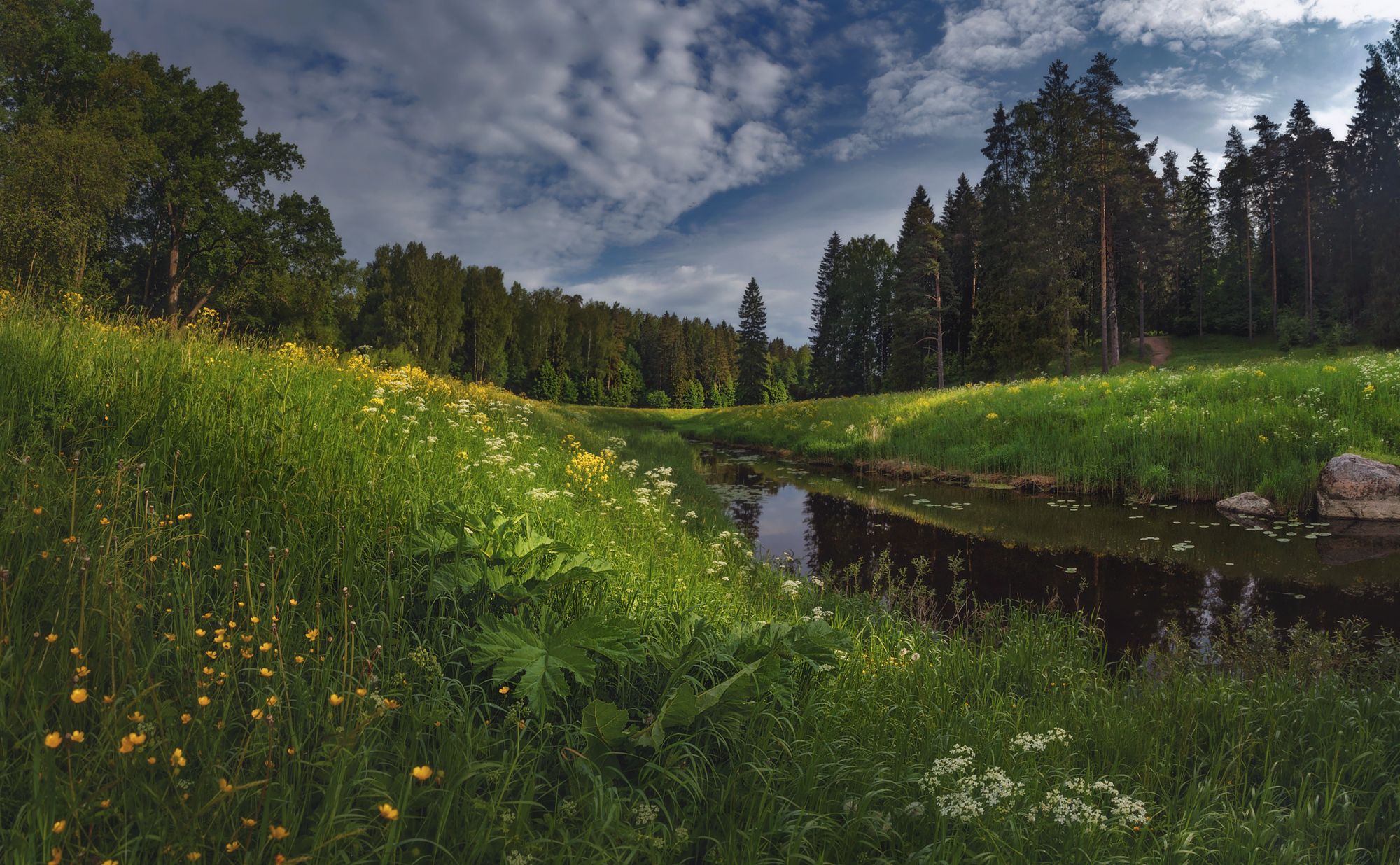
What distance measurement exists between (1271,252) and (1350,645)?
58571 mm

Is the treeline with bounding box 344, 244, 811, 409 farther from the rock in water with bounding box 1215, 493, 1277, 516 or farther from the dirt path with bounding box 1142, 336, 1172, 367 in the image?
the rock in water with bounding box 1215, 493, 1277, 516

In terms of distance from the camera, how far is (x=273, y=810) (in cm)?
166

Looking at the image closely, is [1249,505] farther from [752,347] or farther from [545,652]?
[752,347]

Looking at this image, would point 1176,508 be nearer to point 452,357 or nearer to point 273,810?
point 273,810

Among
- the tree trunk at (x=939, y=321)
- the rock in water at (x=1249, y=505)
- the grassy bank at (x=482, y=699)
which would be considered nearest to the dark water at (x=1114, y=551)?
the rock in water at (x=1249, y=505)

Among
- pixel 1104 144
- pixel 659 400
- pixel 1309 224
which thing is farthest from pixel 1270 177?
pixel 659 400

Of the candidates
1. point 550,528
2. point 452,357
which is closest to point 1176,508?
point 550,528

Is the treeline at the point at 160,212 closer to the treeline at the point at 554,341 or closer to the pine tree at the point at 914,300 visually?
the treeline at the point at 554,341

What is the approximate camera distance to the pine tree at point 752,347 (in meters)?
71.2

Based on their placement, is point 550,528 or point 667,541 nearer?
point 550,528

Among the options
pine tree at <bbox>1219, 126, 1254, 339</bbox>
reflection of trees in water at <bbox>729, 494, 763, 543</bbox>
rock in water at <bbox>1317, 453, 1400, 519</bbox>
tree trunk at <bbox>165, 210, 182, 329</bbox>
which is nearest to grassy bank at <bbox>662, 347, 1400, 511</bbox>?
rock in water at <bbox>1317, 453, 1400, 519</bbox>

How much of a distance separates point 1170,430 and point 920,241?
1020 inches

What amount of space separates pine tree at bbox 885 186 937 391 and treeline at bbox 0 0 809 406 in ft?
91.6

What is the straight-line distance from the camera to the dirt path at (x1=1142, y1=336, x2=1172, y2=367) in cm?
4209
